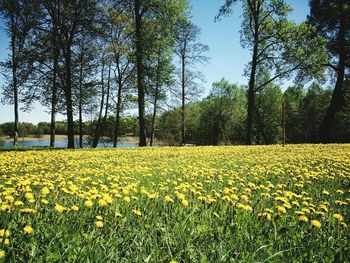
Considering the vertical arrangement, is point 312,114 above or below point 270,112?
below

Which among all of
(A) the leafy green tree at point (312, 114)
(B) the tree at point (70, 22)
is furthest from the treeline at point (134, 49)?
(A) the leafy green tree at point (312, 114)

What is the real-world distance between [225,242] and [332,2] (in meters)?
28.7

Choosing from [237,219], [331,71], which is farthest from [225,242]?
[331,71]

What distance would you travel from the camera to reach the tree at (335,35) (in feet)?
75.5

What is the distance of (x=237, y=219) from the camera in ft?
11.0

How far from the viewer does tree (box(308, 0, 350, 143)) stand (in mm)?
23000

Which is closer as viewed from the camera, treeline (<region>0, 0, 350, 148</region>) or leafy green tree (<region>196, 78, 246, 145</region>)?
treeline (<region>0, 0, 350, 148</region>)

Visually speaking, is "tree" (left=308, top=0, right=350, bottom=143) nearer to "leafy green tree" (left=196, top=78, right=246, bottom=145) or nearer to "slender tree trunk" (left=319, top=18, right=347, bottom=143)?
"slender tree trunk" (left=319, top=18, right=347, bottom=143)

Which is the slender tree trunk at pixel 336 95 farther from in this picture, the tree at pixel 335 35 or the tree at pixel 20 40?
the tree at pixel 20 40

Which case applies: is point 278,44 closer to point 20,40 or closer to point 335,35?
point 335,35

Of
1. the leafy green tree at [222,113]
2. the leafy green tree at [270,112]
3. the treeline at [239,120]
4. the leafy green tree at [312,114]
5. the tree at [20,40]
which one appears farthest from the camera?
the leafy green tree at [222,113]

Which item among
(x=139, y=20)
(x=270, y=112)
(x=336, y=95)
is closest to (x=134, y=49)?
(x=139, y=20)

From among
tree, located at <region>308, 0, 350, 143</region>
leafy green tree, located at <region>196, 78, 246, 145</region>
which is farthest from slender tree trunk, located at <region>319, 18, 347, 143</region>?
leafy green tree, located at <region>196, 78, 246, 145</region>

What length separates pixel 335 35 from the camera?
84.2ft
